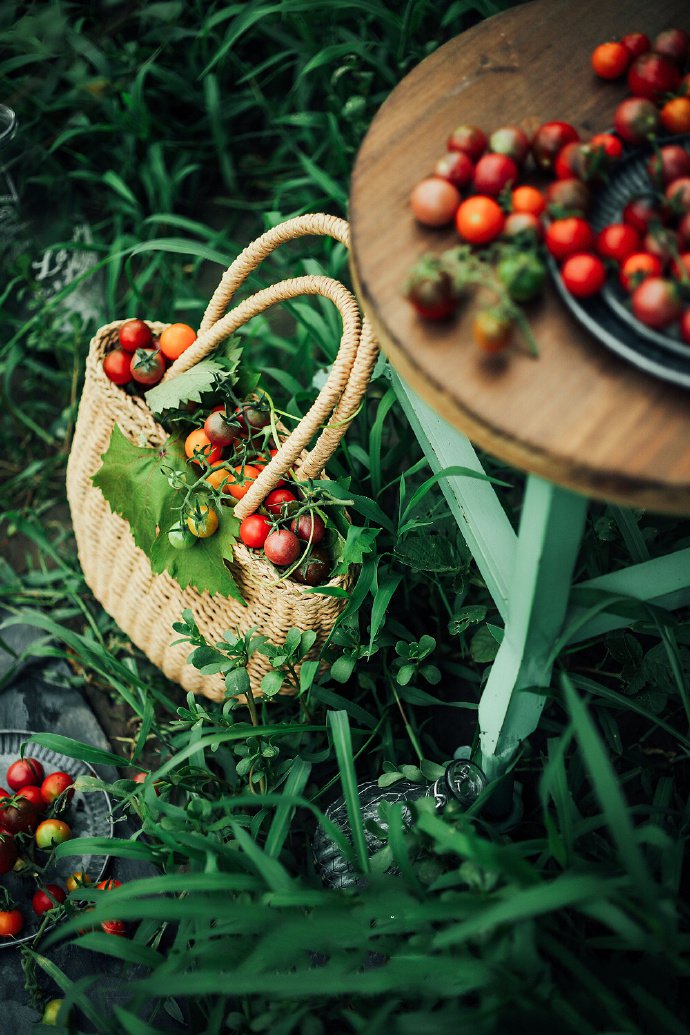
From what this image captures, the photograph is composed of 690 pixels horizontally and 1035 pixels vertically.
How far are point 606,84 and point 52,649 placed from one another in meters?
1.82

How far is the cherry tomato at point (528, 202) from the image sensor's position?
3.88 feet

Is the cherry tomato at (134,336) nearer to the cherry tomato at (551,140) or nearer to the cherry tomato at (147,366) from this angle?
the cherry tomato at (147,366)

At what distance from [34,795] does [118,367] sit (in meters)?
1.05

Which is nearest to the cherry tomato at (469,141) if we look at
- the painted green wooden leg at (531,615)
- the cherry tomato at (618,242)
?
the cherry tomato at (618,242)

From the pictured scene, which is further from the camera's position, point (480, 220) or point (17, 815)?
point (17, 815)

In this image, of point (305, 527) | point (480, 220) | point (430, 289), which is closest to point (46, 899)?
point (305, 527)

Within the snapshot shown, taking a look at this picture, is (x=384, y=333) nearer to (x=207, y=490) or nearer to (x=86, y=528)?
(x=207, y=490)

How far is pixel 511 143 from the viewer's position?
1206mm

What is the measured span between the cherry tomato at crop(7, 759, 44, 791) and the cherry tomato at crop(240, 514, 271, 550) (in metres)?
0.85

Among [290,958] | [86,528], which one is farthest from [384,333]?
[86,528]

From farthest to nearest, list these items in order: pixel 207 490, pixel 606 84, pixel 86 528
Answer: pixel 86 528, pixel 207 490, pixel 606 84

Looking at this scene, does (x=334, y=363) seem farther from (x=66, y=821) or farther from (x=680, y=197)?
(x=66, y=821)

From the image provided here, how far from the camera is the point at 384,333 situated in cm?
116

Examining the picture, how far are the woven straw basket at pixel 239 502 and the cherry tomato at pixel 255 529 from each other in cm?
2
